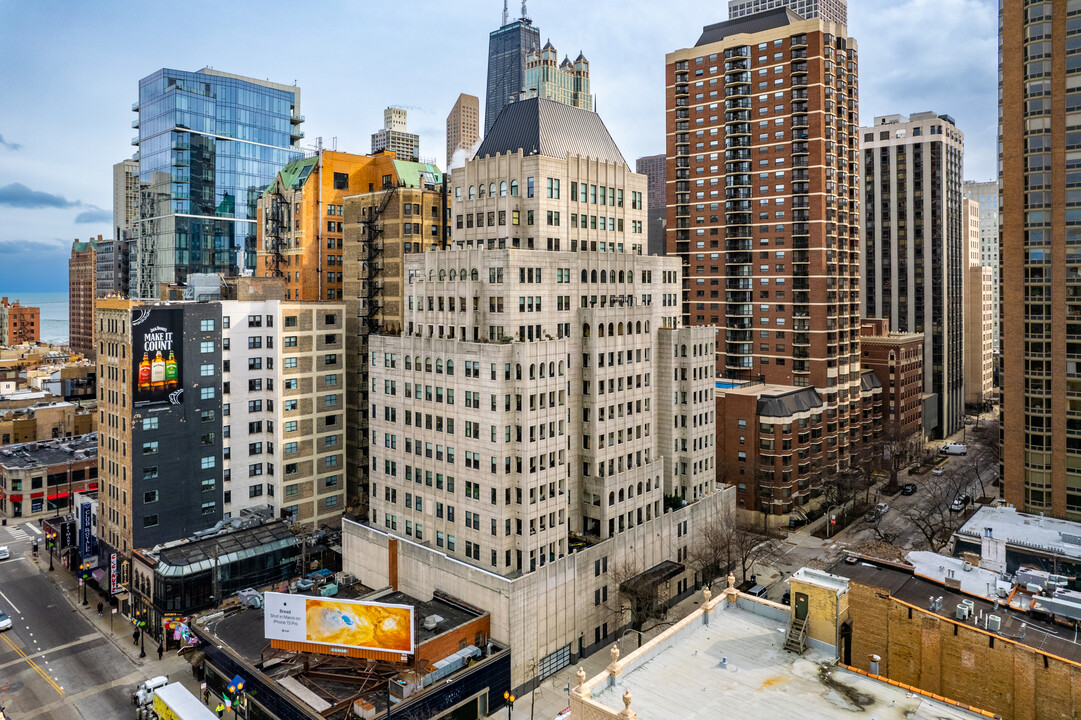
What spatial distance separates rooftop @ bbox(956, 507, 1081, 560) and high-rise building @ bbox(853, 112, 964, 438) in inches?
3660

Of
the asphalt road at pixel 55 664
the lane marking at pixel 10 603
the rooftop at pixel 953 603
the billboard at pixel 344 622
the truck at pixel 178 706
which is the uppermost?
the rooftop at pixel 953 603

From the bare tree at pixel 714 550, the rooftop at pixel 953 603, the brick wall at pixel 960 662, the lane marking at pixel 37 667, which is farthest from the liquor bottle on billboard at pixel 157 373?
the brick wall at pixel 960 662

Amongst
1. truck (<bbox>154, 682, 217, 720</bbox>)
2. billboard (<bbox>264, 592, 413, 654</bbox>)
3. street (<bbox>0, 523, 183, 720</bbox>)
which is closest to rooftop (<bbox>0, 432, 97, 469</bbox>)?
street (<bbox>0, 523, 183, 720</bbox>)

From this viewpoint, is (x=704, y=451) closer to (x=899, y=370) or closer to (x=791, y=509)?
(x=791, y=509)

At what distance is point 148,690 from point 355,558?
2377 centimetres

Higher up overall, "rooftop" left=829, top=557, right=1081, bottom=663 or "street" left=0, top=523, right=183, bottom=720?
"rooftop" left=829, top=557, right=1081, bottom=663

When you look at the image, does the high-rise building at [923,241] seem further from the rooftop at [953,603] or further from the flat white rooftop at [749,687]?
the flat white rooftop at [749,687]

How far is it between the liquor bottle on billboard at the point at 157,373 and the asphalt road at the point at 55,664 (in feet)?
94.5

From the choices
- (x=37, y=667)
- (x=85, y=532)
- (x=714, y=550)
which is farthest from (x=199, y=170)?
(x=714, y=550)

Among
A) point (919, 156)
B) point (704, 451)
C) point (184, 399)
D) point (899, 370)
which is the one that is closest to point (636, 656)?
point (704, 451)

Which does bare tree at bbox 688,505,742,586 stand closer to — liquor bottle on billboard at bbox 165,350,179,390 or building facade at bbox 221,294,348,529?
building facade at bbox 221,294,348,529

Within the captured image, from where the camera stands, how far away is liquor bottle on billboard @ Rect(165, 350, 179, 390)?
88.2m

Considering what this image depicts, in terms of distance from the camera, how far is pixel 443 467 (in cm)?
7450

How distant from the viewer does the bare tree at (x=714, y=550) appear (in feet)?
289
